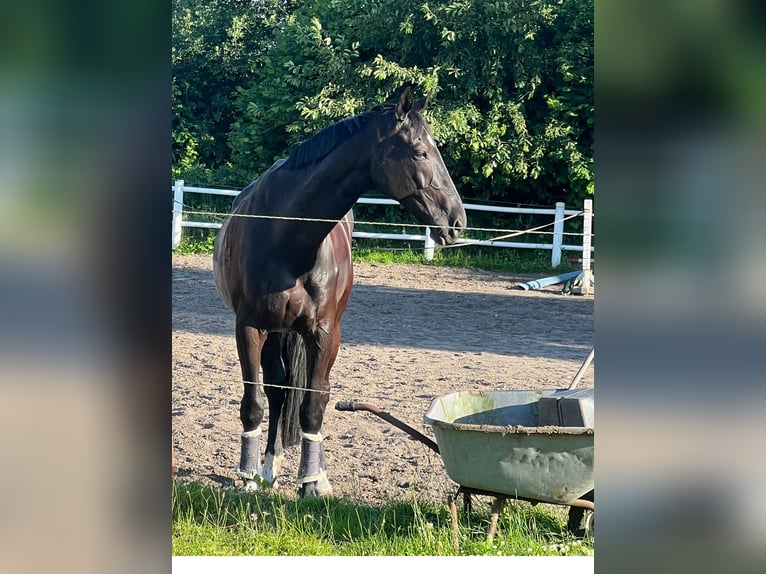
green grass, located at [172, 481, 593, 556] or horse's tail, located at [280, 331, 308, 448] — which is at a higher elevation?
horse's tail, located at [280, 331, 308, 448]

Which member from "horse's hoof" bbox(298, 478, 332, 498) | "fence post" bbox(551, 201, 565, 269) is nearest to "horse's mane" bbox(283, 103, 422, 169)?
"horse's hoof" bbox(298, 478, 332, 498)

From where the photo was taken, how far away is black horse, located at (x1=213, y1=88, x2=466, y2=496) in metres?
3.61

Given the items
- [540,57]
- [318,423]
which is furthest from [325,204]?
[540,57]

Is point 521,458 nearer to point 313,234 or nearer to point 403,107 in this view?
point 313,234

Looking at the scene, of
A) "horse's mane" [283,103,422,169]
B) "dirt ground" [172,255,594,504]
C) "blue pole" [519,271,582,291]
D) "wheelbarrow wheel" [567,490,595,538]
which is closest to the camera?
"wheelbarrow wheel" [567,490,595,538]

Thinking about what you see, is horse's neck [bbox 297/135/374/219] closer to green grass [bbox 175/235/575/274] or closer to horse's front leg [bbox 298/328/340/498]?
horse's front leg [bbox 298/328/340/498]

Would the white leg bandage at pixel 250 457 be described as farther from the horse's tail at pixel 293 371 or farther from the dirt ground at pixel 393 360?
the horse's tail at pixel 293 371

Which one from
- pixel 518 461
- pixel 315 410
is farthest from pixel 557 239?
pixel 518 461

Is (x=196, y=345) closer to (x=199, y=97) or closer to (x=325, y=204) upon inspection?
(x=325, y=204)

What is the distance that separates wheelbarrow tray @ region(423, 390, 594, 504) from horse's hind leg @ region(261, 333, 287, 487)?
1.34 m

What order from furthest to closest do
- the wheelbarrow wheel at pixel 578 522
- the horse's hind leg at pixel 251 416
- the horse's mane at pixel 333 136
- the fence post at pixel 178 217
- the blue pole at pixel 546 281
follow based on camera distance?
the fence post at pixel 178 217, the blue pole at pixel 546 281, the horse's hind leg at pixel 251 416, the horse's mane at pixel 333 136, the wheelbarrow wheel at pixel 578 522

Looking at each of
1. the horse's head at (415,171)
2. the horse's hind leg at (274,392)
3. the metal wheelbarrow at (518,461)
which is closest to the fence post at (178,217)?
the horse's hind leg at (274,392)

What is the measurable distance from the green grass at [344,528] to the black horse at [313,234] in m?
0.35

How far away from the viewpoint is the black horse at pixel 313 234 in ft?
11.8
